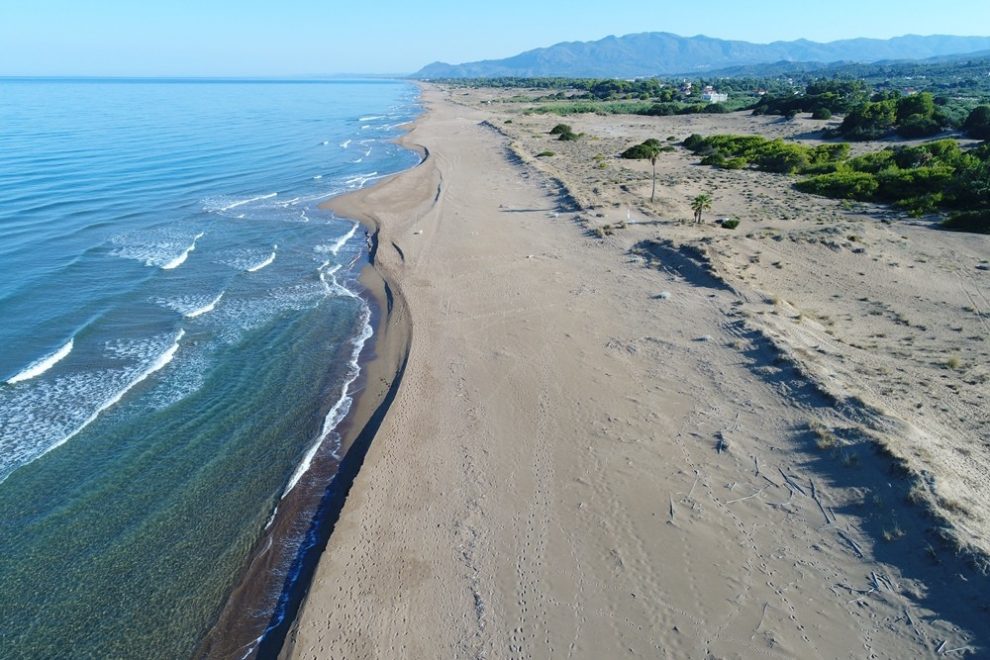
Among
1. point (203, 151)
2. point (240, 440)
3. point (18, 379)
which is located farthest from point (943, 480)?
point (203, 151)

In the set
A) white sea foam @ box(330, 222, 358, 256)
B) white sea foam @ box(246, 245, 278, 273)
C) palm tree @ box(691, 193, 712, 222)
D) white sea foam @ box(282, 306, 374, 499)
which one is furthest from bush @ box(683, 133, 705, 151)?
white sea foam @ box(282, 306, 374, 499)

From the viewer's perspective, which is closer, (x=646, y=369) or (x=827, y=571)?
(x=827, y=571)

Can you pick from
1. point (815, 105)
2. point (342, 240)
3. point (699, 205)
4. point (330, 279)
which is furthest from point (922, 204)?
point (815, 105)

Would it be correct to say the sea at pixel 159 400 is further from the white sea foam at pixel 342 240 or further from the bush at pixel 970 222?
the bush at pixel 970 222

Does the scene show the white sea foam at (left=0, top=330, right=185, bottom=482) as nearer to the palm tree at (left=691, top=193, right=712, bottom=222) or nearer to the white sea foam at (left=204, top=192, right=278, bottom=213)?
the white sea foam at (left=204, top=192, right=278, bottom=213)

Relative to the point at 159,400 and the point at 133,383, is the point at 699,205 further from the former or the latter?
the point at 133,383

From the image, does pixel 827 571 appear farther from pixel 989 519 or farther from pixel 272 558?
pixel 272 558
